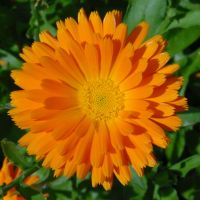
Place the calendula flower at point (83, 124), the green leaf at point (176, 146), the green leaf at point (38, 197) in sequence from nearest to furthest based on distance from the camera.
→ the calendula flower at point (83, 124) < the green leaf at point (38, 197) < the green leaf at point (176, 146)

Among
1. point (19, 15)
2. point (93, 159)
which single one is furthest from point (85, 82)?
point (19, 15)

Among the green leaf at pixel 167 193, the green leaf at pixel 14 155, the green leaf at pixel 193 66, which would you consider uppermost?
the green leaf at pixel 193 66

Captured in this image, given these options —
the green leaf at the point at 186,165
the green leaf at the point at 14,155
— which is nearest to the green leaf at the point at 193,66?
the green leaf at the point at 186,165

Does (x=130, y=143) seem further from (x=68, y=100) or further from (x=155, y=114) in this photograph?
(x=68, y=100)

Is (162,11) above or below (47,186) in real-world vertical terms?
above

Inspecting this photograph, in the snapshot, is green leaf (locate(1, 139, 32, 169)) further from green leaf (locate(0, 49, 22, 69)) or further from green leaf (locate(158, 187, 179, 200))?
green leaf (locate(158, 187, 179, 200))

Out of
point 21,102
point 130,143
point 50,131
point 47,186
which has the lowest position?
point 47,186

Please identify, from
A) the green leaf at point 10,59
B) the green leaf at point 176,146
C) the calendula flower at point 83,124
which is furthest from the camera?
the green leaf at point 10,59

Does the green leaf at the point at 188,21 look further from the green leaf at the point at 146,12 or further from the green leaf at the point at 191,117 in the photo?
the green leaf at the point at 191,117
